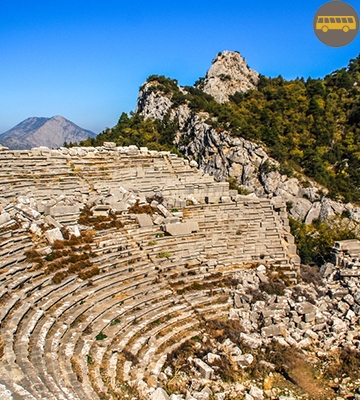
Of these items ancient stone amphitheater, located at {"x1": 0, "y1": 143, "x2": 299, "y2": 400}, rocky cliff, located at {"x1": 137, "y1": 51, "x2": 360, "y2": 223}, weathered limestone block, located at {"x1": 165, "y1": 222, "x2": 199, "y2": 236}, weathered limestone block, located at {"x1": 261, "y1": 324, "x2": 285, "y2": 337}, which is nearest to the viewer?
ancient stone amphitheater, located at {"x1": 0, "y1": 143, "x2": 299, "y2": 400}

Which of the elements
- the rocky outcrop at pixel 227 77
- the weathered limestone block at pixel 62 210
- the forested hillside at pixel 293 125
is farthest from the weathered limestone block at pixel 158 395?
the rocky outcrop at pixel 227 77

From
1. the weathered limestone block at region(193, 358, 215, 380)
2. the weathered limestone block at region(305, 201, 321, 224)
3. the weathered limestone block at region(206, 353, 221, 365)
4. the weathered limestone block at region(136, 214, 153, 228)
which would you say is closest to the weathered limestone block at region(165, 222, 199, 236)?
the weathered limestone block at region(136, 214, 153, 228)

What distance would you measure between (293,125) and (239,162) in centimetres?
1146

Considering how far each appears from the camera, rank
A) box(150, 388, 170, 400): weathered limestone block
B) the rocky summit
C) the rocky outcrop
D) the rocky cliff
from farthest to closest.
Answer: the rocky outcrop
the rocky cliff
the rocky summit
box(150, 388, 170, 400): weathered limestone block

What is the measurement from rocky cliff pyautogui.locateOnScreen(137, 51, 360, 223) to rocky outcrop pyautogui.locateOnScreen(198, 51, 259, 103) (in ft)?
A: 35.9

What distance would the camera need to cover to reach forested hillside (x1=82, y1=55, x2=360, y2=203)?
3900 cm

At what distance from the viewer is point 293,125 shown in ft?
149

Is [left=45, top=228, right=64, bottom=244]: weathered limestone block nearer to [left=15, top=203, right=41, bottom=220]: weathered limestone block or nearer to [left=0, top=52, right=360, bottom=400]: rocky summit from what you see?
[left=0, top=52, right=360, bottom=400]: rocky summit

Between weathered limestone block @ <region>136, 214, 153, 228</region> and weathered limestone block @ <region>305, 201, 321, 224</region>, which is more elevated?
weathered limestone block @ <region>136, 214, 153, 228</region>

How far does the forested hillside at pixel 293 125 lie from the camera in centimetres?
3900

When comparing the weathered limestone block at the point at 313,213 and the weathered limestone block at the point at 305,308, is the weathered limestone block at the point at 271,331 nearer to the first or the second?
the weathered limestone block at the point at 305,308

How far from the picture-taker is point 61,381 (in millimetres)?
6750

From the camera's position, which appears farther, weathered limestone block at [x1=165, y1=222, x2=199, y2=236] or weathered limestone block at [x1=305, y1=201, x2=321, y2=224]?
weathered limestone block at [x1=305, y1=201, x2=321, y2=224]

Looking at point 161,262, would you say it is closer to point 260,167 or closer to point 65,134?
point 260,167
